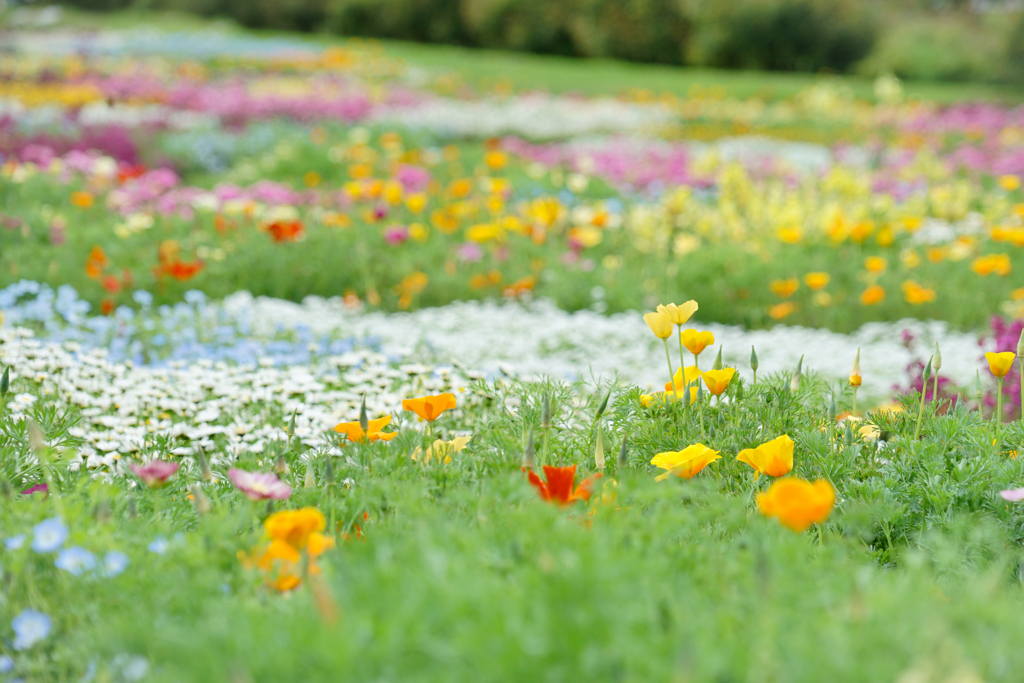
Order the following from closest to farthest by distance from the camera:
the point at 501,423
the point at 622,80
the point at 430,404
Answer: the point at 430,404 < the point at 501,423 < the point at 622,80

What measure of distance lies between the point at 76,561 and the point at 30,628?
13cm

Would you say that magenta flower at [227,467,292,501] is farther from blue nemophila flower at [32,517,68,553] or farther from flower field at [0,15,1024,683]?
blue nemophila flower at [32,517,68,553]

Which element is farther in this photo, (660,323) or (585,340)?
(585,340)

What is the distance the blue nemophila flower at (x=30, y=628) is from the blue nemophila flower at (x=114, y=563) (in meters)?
0.12

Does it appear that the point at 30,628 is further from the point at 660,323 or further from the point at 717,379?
the point at 717,379

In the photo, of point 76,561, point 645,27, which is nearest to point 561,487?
point 76,561

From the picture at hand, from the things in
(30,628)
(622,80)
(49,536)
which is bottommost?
(30,628)

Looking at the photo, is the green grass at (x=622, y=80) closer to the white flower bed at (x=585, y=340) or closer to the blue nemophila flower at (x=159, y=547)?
the white flower bed at (x=585, y=340)

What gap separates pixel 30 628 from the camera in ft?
4.95

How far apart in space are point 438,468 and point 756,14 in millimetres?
24735

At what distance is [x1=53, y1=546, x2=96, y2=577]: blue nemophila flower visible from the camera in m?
1.55

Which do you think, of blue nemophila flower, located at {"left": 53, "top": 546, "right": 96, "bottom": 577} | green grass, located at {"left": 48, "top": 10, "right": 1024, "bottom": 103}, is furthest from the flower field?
green grass, located at {"left": 48, "top": 10, "right": 1024, "bottom": 103}

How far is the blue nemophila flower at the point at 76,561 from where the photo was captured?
1.55m

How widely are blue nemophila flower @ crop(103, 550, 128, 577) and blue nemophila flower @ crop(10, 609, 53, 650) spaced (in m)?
0.12
